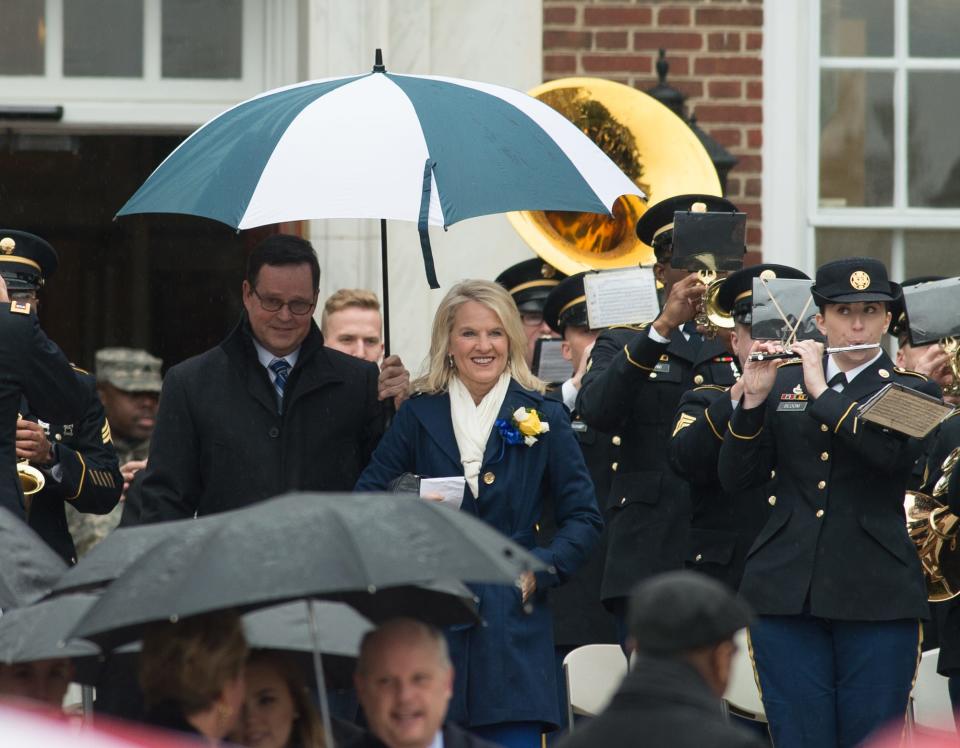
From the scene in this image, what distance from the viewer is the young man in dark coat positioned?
6.43 m

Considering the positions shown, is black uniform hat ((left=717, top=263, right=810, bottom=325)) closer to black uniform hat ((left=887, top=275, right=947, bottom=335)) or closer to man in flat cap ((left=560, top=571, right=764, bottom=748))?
black uniform hat ((left=887, top=275, right=947, bottom=335))

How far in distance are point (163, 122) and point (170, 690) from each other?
18.2 ft

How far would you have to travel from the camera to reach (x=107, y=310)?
12891 mm

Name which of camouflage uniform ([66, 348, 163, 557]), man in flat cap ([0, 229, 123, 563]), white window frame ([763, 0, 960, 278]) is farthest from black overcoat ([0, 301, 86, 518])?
white window frame ([763, 0, 960, 278])

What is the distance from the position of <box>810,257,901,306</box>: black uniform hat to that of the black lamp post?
2.59 meters

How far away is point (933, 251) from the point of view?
9.77 metres

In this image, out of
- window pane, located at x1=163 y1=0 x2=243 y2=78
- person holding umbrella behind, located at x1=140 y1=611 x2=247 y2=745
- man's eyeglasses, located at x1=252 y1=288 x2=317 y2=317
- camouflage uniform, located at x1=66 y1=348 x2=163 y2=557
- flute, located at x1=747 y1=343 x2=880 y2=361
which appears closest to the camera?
person holding umbrella behind, located at x1=140 y1=611 x2=247 y2=745

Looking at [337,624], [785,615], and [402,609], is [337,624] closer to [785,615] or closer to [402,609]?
[402,609]

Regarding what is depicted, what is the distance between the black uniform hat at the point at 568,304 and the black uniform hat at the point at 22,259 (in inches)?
79.0

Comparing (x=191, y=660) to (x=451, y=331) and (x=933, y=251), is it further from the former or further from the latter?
(x=933, y=251)

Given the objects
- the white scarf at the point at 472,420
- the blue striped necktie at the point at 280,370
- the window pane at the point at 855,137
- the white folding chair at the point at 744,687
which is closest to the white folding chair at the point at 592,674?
the white folding chair at the point at 744,687

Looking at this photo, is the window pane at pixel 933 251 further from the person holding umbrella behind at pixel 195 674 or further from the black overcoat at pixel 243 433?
the person holding umbrella behind at pixel 195 674

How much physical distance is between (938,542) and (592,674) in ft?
4.21

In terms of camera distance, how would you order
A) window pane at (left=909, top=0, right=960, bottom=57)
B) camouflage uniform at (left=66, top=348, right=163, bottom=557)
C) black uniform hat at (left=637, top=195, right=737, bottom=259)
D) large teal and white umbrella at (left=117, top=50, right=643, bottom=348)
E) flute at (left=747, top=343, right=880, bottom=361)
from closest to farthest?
large teal and white umbrella at (left=117, top=50, right=643, bottom=348) → flute at (left=747, top=343, right=880, bottom=361) → black uniform hat at (left=637, top=195, right=737, bottom=259) → camouflage uniform at (left=66, top=348, right=163, bottom=557) → window pane at (left=909, top=0, right=960, bottom=57)
